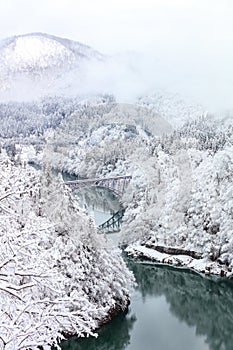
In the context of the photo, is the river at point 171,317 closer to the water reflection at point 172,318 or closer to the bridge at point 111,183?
the water reflection at point 172,318

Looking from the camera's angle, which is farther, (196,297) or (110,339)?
(196,297)

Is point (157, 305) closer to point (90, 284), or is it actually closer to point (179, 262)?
point (90, 284)

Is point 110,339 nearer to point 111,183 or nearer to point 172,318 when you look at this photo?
point 172,318

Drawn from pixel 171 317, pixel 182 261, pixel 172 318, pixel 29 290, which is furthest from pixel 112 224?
pixel 29 290

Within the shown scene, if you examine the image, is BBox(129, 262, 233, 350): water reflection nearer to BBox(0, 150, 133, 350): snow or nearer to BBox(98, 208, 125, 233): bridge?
BBox(98, 208, 125, 233): bridge

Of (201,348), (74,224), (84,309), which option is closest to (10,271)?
(84,309)

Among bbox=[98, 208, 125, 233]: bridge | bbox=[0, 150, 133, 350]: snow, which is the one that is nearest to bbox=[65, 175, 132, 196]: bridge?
bbox=[98, 208, 125, 233]: bridge
